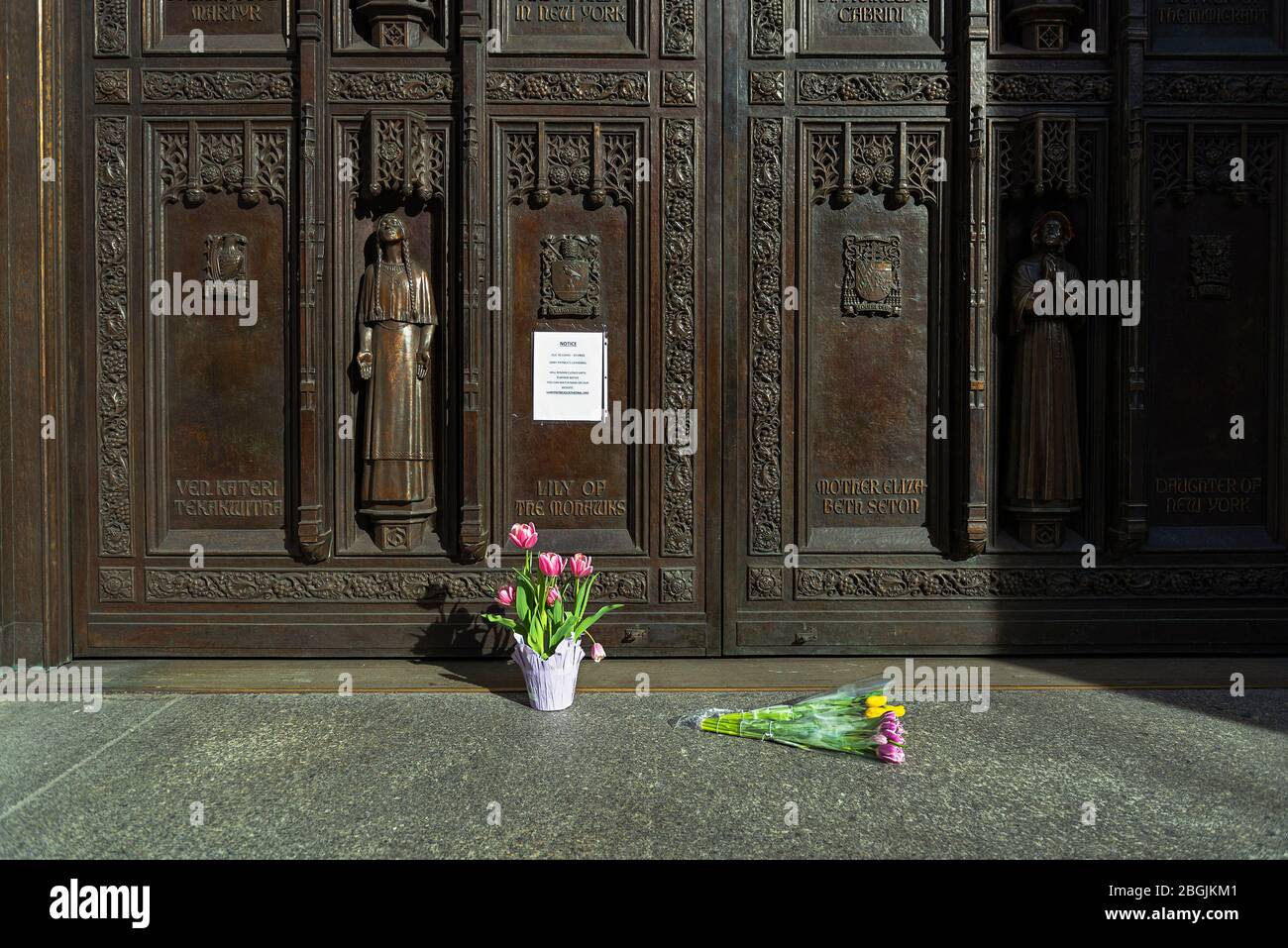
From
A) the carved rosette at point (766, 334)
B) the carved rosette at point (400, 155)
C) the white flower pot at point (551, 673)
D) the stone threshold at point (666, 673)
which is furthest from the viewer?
the carved rosette at point (766, 334)

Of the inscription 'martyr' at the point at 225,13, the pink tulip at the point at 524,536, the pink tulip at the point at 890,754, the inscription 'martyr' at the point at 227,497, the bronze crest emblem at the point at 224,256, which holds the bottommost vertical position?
the pink tulip at the point at 890,754

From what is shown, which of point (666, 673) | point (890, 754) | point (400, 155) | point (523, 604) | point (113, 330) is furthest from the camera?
point (113, 330)

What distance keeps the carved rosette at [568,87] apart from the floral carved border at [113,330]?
270 centimetres

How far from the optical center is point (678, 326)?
5.67m

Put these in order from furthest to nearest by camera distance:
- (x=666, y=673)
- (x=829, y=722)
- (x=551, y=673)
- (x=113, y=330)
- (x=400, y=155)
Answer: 1. (x=113, y=330)
2. (x=400, y=155)
3. (x=666, y=673)
4. (x=551, y=673)
5. (x=829, y=722)

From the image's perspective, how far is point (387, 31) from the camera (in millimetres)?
5609

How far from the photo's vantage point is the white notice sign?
570cm

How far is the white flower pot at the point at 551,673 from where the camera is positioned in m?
4.58

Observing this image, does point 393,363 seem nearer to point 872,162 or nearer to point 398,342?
point 398,342

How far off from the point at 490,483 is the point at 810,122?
11.4ft

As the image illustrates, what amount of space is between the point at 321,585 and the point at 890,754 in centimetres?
404
